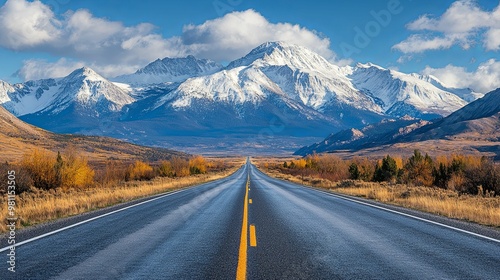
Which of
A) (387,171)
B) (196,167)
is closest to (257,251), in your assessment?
(387,171)

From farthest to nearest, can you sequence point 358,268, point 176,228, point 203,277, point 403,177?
point 403,177 → point 176,228 → point 358,268 → point 203,277

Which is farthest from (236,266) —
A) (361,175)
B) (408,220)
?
(361,175)

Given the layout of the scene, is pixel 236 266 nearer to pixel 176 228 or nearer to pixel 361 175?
pixel 176 228

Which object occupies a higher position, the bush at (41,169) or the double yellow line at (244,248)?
the bush at (41,169)

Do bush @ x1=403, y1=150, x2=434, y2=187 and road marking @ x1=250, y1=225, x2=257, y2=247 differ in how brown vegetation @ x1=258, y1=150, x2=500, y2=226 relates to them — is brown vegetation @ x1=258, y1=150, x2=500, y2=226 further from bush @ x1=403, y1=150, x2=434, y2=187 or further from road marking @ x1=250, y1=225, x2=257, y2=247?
road marking @ x1=250, y1=225, x2=257, y2=247

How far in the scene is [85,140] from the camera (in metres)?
153

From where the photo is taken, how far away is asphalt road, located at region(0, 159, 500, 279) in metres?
7.12

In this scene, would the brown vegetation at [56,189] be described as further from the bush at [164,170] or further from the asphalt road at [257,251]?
the bush at [164,170]

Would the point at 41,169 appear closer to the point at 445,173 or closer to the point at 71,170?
the point at 71,170

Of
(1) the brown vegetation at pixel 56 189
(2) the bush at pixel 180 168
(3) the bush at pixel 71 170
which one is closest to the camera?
(1) the brown vegetation at pixel 56 189

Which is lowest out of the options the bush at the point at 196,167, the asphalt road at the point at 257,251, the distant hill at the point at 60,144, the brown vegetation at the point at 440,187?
the asphalt road at the point at 257,251

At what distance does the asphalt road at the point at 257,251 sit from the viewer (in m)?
7.12

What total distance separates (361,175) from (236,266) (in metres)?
49.2

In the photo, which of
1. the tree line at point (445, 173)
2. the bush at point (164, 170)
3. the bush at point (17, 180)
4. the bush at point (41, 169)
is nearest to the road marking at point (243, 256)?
the bush at point (17, 180)
